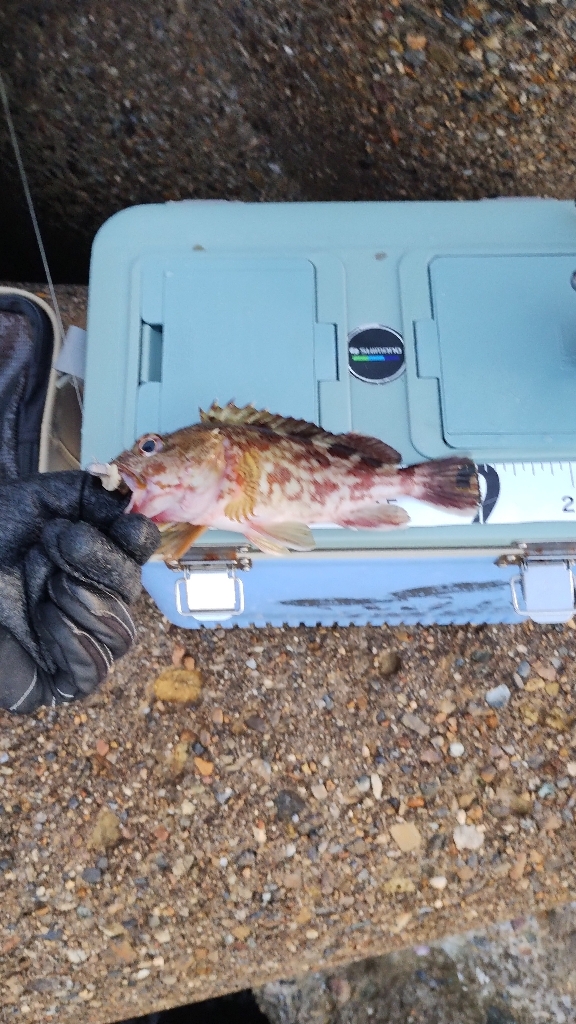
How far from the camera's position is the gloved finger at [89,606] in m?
1.32

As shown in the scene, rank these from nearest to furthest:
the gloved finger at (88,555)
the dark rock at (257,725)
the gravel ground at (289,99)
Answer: the gloved finger at (88,555) < the gravel ground at (289,99) < the dark rock at (257,725)

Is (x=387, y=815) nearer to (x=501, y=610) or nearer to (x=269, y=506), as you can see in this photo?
(x=501, y=610)

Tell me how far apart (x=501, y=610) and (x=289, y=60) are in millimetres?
1728

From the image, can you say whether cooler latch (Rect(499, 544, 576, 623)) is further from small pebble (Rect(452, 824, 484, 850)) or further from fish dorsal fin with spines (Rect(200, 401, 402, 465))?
small pebble (Rect(452, 824, 484, 850))

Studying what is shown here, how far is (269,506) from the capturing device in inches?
56.7

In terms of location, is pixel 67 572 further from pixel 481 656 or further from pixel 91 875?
Answer: pixel 481 656

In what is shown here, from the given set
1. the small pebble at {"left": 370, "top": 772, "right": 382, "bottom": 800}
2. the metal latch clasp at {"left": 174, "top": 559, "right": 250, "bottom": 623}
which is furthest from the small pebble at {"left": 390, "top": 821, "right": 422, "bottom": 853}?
the metal latch clasp at {"left": 174, "top": 559, "right": 250, "bottom": 623}

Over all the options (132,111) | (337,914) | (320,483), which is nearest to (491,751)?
(337,914)

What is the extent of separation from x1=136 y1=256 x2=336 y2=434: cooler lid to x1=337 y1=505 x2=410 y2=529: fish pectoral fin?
26 centimetres

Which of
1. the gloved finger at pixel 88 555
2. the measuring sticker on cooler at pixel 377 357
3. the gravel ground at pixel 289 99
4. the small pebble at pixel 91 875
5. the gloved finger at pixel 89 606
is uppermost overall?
the gravel ground at pixel 289 99

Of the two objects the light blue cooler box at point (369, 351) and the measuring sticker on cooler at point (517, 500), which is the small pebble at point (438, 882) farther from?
the measuring sticker on cooler at point (517, 500)

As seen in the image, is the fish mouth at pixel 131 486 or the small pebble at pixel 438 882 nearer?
the fish mouth at pixel 131 486

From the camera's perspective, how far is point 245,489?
1.45m

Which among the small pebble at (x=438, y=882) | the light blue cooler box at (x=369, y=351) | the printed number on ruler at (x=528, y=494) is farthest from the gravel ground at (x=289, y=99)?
the small pebble at (x=438, y=882)
